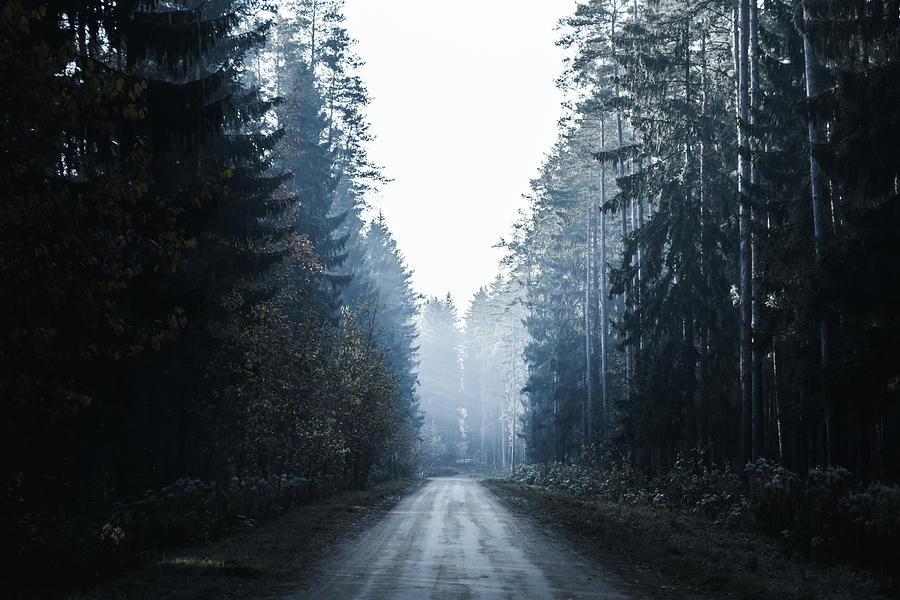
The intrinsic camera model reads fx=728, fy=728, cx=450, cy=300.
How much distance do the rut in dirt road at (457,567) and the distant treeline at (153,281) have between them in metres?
3.74

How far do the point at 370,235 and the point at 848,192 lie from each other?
62.6 m

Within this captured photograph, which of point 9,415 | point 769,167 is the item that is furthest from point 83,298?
point 769,167

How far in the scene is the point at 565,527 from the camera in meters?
19.0

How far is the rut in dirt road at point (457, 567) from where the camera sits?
989 cm

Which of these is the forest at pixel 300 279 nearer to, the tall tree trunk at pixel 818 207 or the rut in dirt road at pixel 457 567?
the tall tree trunk at pixel 818 207

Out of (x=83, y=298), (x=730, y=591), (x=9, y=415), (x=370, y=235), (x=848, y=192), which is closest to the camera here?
(x=83, y=298)

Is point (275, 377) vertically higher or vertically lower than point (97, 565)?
higher

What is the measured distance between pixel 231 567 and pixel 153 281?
705 cm

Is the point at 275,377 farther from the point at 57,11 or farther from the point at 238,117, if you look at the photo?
the point at 57,11

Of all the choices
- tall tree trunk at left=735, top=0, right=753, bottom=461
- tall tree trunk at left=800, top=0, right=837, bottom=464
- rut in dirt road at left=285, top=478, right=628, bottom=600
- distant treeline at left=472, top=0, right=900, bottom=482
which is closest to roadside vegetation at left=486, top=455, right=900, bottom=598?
rut in dirt road at left=285, top=478, right=628, bottom=600

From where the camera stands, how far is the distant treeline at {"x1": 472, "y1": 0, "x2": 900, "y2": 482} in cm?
1455

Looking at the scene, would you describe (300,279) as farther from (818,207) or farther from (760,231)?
(818,207)

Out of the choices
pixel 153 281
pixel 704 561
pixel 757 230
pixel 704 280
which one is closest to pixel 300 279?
pixel 153 281

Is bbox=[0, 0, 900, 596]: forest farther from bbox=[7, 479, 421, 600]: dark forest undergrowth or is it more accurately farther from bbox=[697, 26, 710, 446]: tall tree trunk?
bbox=[7, 479, 421, 600]: dark forest undergrowth
